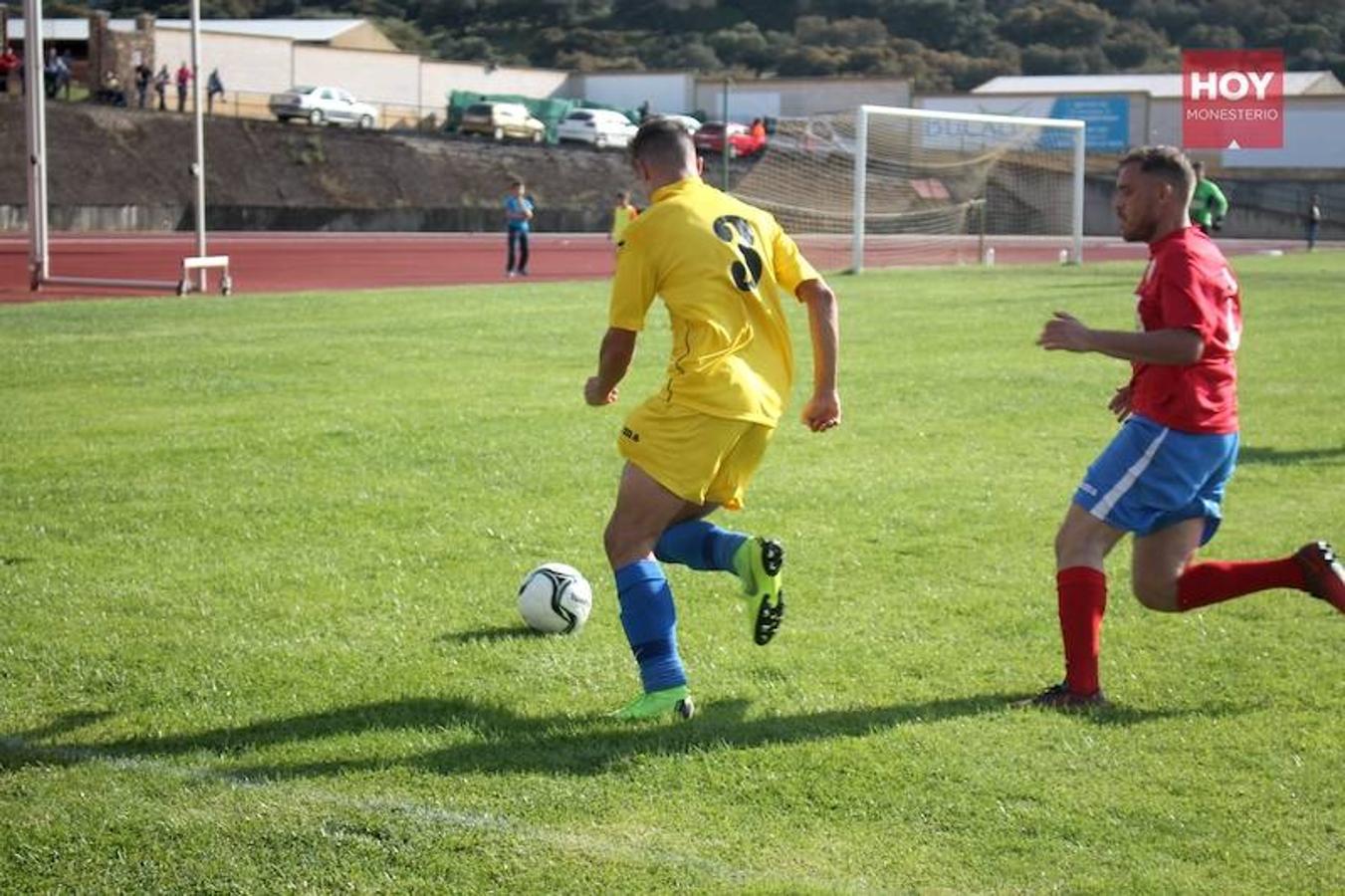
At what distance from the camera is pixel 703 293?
5492 millimetres

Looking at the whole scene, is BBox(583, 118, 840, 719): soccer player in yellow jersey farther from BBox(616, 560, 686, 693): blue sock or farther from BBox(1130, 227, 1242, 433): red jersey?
BBox(1130, 227, 1242, 433): red jersey

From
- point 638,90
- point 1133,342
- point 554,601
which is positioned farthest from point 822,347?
point 638,90

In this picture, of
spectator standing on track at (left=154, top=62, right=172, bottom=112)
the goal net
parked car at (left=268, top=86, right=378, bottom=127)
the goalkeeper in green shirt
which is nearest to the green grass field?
the goalkeeper in green shirt

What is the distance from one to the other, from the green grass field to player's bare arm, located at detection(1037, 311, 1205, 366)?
1.18m

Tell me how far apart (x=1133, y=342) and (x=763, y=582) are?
1.38 m

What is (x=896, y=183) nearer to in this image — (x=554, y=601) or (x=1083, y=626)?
(x=554, y=601)

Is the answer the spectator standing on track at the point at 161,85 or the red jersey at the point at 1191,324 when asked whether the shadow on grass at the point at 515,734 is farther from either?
the spectator standing on track at the point at 161,85

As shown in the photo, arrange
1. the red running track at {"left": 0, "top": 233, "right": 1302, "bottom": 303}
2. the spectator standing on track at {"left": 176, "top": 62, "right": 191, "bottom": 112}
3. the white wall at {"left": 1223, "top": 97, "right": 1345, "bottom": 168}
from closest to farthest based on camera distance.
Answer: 1. the red running track at {"left": 0, "top": 233, "right": 1302, "bottom": 303}
2. the spectator standing on track at {"left": 176, "top": 62, "right": 191, "bottom": 112}
3. the white wall at {"left": 1223, "top": 97, "right": 1345, "bottom": 168}

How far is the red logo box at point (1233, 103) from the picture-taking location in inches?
2208

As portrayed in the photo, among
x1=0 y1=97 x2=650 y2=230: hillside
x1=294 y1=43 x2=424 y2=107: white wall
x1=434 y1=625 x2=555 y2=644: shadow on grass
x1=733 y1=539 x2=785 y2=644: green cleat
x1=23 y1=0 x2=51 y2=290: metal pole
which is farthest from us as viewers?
x1=294 y1=43 x2=424 y2=107: white wall

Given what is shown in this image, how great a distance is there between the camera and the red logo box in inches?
2208

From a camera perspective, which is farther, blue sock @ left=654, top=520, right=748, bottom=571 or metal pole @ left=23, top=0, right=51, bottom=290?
metal pole @ left=23, top=0, right=51, bottom=290

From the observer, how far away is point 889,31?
111312mm

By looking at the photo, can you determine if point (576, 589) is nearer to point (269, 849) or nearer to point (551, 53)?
point (269, 849)
